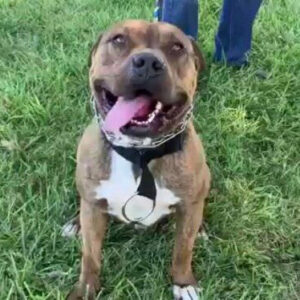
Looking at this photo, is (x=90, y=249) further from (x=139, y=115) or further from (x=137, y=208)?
(x=139, y=115)

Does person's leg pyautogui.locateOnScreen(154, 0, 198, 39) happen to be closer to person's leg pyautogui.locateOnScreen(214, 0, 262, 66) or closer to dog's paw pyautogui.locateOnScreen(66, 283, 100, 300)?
person's leg pyautogui.locateOnScreen(214, 0, 262, 66)

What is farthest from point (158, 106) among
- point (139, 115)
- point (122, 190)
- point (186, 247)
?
point (186, 247)

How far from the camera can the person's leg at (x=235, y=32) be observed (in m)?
4.23

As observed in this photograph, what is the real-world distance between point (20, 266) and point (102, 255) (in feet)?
1.10

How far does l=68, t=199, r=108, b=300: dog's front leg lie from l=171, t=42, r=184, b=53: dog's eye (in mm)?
649

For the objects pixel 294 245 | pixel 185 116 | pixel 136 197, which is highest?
pixel 185 116

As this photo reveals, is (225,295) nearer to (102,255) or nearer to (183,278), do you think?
(183,278)

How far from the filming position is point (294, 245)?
127 inches

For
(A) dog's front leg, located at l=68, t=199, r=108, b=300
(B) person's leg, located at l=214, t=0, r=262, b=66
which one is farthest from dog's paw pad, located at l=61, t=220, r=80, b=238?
(B) person's leg, located at l=214, t=0, r=262, b=66

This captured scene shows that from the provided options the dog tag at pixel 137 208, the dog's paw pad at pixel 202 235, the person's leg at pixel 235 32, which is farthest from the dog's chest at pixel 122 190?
the person's leg at pixel 235 32

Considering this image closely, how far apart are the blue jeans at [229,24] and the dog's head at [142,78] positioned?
132 centimetres

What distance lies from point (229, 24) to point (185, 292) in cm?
195

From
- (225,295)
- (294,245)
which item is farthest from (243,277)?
(294,245)

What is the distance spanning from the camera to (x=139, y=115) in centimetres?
247
